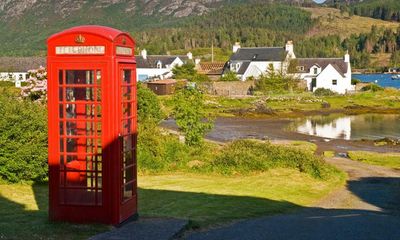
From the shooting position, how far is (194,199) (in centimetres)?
1672

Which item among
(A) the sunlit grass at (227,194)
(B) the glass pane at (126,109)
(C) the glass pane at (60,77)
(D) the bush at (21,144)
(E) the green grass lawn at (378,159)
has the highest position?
(C) the glass pane at (60,77)

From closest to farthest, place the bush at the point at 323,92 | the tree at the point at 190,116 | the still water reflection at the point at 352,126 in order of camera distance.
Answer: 1. the tree at the point at 190,116
2. the still water reflection at the point at 352,126
3. the bush at the point at 323,92

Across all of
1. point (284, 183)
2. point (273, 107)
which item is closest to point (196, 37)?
point (273, 107)

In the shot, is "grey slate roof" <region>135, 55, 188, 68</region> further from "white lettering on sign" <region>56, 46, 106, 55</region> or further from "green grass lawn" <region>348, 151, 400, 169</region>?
"white lettering on sign" <region>56, 46, 106, 55</region>

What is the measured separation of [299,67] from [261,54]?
28.4ft

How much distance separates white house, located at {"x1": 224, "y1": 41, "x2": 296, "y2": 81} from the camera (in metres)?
91.8

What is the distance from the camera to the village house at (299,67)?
278 ft

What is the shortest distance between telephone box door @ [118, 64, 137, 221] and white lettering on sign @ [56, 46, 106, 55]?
55 cm

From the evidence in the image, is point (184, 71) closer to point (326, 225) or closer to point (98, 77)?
point (98, 77)

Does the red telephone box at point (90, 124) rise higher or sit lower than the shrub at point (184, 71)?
lower

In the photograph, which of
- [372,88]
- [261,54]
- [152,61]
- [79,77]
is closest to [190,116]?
[79,77]

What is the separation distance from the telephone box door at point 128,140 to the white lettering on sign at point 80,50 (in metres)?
0.55

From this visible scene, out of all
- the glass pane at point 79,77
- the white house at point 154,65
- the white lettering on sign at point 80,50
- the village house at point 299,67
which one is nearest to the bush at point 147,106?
the glass pane at point 79,77

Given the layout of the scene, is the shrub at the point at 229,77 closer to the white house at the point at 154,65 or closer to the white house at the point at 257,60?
the white house at the point at 257,60
